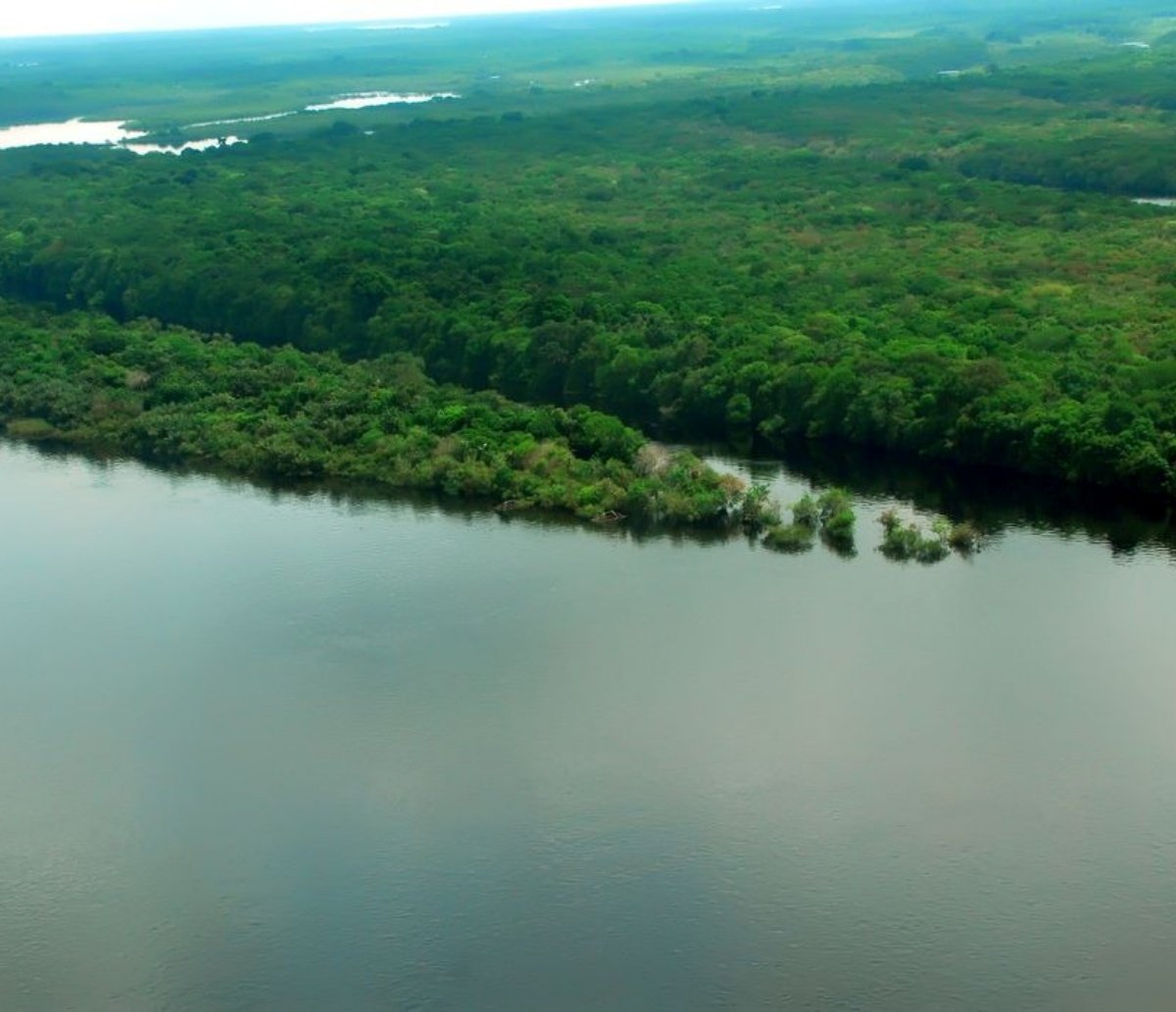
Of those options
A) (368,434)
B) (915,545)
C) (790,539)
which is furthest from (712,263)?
(915,545)

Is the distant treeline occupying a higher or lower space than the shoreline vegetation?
higher

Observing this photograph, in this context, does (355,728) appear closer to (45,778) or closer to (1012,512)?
(45,778)

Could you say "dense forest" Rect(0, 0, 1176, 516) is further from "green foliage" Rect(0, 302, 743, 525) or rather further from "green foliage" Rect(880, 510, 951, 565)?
"green foliage" Rect(880, 510, 951, 565)

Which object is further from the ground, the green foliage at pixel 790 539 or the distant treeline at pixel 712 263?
the distant treeline at pixel 712 263

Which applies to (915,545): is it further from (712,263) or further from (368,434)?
(712,263)

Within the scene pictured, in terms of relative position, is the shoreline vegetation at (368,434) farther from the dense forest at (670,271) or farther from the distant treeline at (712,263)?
the distant treeline at (712,263)

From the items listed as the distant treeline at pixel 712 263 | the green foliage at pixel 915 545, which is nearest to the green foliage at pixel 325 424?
the green foliage at pixel 915 545

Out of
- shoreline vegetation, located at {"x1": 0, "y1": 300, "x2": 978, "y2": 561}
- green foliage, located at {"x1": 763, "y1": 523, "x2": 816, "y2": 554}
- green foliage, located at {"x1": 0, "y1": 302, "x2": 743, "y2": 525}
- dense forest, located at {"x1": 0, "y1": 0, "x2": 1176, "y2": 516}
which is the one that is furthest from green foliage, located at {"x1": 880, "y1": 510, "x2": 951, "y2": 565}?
dense forest, located at {"x1": 0, "y1": 0, "x2": 1176, "y2": 516}

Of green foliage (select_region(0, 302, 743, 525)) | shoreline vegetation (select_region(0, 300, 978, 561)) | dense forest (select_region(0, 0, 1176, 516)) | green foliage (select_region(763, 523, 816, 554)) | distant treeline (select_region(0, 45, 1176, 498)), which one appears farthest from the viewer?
distant treeline (select_region(0, 45, 1176, 498))

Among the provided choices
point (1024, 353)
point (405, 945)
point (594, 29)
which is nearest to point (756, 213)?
point (1024, 353)
